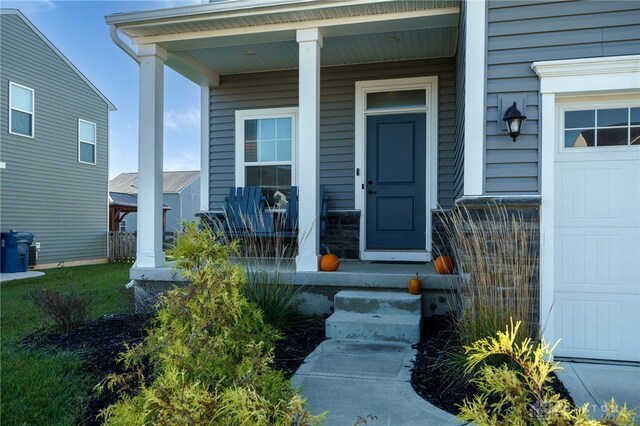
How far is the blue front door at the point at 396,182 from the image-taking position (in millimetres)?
5625

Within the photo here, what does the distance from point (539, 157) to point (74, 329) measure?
4.21 m

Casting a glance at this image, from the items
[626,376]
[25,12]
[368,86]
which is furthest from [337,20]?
[25,12]

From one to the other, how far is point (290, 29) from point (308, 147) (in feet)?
4.01

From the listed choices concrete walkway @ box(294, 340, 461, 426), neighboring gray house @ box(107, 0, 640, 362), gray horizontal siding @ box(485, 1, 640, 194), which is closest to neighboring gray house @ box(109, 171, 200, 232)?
neighboring gray house @ box(107, 0, 640, 362)

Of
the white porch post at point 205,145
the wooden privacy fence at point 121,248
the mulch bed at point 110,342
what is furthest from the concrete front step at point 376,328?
the wooden privacy fence at point 121,248

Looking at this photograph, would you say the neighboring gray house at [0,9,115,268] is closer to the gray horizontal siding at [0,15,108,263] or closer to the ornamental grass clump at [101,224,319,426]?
the gray horizontal siding at [0,15,108,263]

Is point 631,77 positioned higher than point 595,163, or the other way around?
point 631,77

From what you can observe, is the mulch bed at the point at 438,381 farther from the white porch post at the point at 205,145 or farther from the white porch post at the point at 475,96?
the white porch post at the point at 205,145

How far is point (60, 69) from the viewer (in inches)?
453

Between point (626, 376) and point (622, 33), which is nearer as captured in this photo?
point (626, 376)

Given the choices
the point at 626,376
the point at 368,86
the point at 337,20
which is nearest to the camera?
the point at 626,376

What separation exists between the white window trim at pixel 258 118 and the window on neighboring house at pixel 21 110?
6983 mm

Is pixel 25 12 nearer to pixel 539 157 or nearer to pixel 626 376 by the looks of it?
pixel 539 157

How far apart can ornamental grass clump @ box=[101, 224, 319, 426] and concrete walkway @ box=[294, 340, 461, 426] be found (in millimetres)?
534
